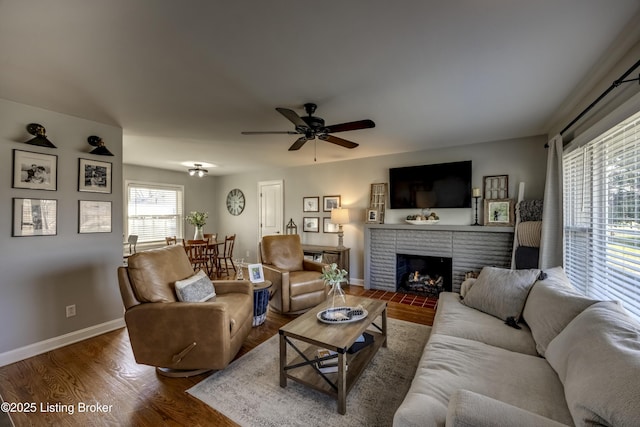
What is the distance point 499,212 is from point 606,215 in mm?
1682

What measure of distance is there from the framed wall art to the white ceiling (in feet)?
3.05

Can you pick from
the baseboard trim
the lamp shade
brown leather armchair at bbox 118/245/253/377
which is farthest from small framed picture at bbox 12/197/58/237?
the lamp shade

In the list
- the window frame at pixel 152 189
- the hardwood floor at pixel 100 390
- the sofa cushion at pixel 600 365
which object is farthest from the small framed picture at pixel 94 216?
the sofa cushion at pixel 600 365

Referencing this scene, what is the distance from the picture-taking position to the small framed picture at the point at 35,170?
2.45 meters

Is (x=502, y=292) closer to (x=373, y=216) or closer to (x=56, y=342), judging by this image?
(x=373, y=216)

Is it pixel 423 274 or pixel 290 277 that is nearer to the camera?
pixel 290 277

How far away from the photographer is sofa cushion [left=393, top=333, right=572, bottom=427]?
1.13 m

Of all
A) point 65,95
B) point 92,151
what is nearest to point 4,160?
point 92,151

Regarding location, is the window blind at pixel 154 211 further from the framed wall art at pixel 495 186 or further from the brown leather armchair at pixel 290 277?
the framed wall art at pixel 495 186

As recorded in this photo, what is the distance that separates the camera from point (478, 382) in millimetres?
1344

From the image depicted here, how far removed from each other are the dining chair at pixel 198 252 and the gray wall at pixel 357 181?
4.56 feet

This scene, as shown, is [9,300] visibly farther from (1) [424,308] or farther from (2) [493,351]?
(1) [424,308]

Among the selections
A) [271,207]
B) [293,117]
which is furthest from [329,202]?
[293,117]

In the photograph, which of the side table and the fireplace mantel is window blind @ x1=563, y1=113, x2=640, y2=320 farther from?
the side table
